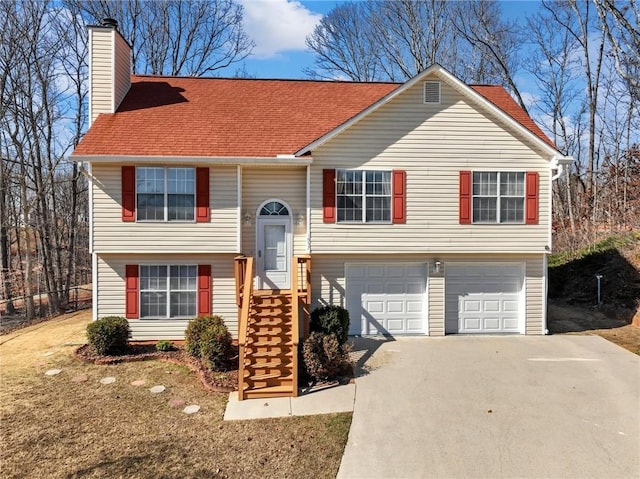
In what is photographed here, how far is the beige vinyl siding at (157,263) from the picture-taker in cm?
1181

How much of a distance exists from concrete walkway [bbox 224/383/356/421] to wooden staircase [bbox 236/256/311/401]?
0.22 m

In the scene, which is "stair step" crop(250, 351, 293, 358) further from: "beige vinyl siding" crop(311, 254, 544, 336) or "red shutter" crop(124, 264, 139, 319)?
"red shutter" crop(124, 264, 139, 319)

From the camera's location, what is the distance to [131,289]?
11.8m

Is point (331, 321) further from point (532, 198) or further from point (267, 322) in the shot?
point (532, 198)

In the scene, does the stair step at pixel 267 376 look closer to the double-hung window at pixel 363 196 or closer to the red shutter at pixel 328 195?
the red shutter at pixel 328 195

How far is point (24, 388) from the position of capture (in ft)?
29.4

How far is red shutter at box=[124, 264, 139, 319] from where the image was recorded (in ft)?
38.7

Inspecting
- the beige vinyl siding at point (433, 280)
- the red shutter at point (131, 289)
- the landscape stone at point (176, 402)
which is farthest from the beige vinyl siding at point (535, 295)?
the red shutter at point (131, 289)

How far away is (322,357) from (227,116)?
26.7 feet

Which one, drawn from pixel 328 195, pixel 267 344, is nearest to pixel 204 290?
pixel 267 344

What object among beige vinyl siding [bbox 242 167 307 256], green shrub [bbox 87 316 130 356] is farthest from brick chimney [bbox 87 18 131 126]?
green shrub [bbox 87 316 130 356]

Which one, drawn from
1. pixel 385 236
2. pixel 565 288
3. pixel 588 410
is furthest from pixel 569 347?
pixel 565 288

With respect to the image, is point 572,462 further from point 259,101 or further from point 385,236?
point 259,101

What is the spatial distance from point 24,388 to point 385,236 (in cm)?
927
